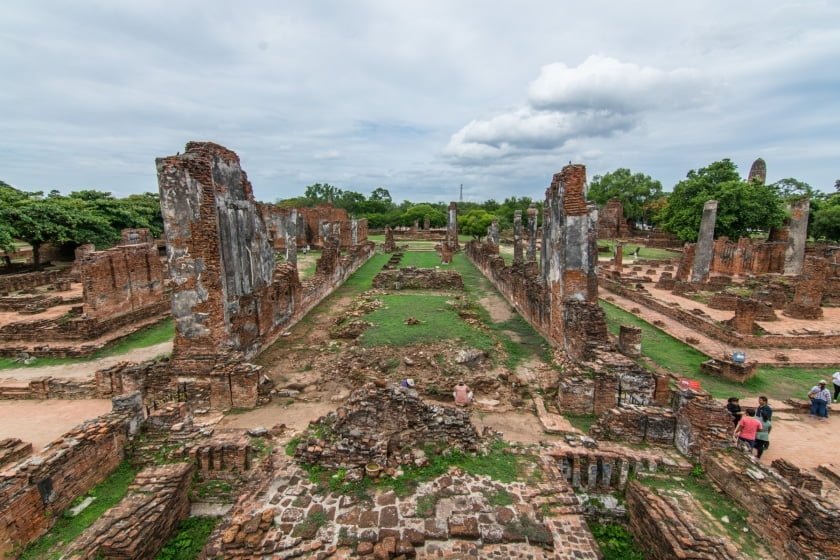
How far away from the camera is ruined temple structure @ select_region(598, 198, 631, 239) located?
185 feet

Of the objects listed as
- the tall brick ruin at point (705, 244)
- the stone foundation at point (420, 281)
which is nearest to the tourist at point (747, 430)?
the stone foundation at point (420, 281)

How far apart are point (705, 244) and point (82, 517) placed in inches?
1085

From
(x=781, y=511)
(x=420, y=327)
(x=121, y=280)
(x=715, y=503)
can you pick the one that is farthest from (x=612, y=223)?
(x=781, y=511)

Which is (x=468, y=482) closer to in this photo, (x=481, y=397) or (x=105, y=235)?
(x=481, y=397)

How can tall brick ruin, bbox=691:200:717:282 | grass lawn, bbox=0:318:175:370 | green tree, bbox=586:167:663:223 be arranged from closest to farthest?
grass lawn, bbox=0:318:175:370 < tall brick ruin, bbox=691:200:717:282 < green tree, bbox=586:167:663:223

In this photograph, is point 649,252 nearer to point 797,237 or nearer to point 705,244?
point 797,237

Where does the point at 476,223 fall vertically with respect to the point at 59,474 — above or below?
above

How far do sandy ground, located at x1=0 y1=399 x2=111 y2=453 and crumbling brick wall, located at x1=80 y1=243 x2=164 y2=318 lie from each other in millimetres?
6058

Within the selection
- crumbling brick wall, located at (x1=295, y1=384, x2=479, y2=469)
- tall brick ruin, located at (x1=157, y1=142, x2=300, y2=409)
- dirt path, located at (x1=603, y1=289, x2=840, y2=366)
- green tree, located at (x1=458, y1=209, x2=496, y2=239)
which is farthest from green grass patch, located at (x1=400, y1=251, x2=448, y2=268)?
crumbling brick wall, located at (x1=295, y1=384, x2=479, y2=469)

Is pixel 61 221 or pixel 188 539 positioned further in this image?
pixel 61 221

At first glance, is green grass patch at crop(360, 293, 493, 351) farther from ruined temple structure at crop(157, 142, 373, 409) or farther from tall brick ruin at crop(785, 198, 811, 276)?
tall brick ruin at crop(785, 198, 811, 276)

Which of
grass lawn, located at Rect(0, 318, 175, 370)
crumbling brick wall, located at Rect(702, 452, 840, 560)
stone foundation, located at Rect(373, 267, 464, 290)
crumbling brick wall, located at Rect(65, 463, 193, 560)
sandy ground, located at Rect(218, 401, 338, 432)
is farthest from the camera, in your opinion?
stone foundation, located at Rect(373, 267, 464, 290)

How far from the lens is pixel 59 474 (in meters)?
6.04

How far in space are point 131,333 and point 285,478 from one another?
12.3m
